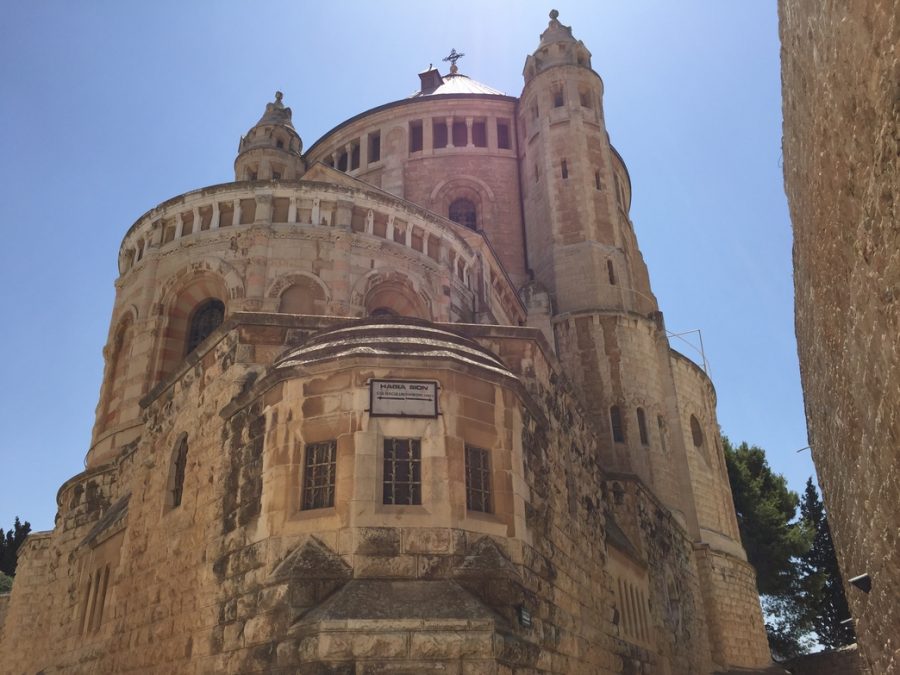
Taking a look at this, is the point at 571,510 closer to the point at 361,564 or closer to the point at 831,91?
the point at 361,564

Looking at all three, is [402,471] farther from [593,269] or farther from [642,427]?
[593,269]

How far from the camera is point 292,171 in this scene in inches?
1164

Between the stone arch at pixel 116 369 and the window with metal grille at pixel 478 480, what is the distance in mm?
11733

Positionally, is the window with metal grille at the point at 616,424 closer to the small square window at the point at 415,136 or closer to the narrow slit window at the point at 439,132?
the narrow slit window at the point at 439,132

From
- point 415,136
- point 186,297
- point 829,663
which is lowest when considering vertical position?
point 829,663

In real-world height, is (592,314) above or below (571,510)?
above

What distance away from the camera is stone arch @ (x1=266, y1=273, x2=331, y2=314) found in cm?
1767

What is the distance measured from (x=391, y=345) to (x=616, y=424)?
1705cm

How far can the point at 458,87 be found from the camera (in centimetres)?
3756

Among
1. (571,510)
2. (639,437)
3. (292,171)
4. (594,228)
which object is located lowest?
(571,510)

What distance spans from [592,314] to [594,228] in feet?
13.8

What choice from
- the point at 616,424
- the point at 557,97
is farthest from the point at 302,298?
the point at 557,97

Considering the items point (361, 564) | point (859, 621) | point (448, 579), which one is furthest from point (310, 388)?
point (859, 621)

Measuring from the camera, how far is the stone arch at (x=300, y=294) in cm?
1767
